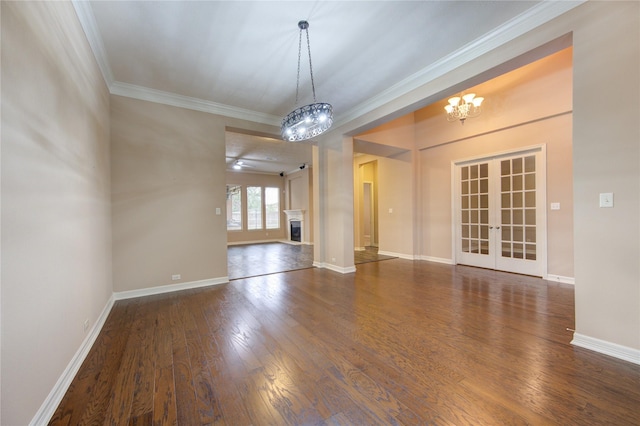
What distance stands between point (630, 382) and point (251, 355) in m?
2.65

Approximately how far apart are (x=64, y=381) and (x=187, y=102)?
3.64 m

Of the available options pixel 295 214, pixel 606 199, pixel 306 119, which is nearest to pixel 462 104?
pixel 606 199

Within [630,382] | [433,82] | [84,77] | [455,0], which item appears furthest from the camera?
[433,82]

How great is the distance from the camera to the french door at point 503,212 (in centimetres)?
425

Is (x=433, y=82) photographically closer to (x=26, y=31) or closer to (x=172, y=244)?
(x=26, y=31)

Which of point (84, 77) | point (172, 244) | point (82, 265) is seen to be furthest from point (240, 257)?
point (84, 77)

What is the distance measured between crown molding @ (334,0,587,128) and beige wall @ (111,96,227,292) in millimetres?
2845

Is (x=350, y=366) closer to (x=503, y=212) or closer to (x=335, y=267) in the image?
(x=335, y=267)

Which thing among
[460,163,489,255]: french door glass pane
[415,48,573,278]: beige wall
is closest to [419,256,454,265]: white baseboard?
[415,48,573,278]: beige wall

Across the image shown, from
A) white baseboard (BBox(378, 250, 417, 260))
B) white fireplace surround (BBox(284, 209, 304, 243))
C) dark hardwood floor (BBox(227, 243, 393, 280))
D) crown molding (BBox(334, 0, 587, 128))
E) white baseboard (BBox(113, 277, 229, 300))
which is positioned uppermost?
crown molding (BBox(334, 0, 587, 128))

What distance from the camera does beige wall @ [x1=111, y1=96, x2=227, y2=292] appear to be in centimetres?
346

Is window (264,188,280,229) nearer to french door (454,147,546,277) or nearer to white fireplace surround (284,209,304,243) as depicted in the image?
white fireplace surround (284,209,304,243)

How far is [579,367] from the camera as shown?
1812mm

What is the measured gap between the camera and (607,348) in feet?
6.47
